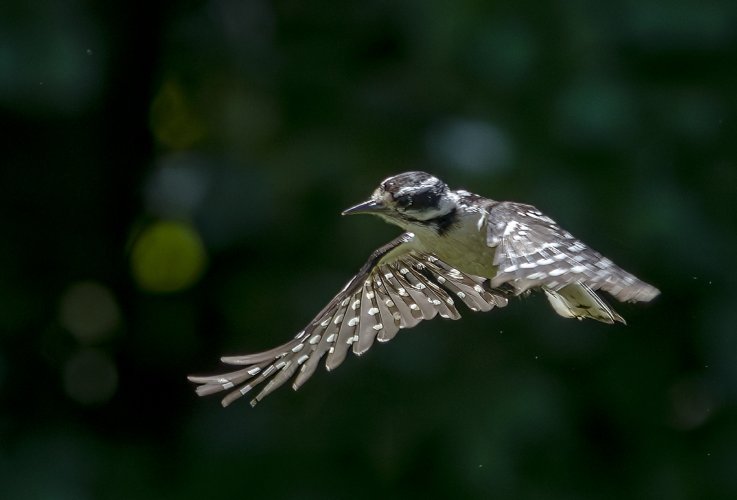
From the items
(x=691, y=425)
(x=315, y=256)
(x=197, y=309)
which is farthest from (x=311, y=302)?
(x=691, y=425)

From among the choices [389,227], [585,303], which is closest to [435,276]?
[389,227]

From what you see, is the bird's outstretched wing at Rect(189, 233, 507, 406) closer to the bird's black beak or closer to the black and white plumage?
the black and white plumage

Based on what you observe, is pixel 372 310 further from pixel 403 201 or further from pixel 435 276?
pixel 403 201

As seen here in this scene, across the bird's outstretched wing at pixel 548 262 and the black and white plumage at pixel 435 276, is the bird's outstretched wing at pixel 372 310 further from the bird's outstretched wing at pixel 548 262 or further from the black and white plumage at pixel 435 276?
the bird's outstretched wing at pixel 548 262

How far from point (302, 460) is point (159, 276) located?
0.88 m

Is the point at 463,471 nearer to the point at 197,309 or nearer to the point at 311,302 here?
the point at 311,302

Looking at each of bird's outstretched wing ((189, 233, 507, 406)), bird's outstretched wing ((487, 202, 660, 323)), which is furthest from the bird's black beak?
bird's outstretched wing ((189, 233, 507, 406))

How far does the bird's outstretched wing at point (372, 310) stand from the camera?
3.92 meters

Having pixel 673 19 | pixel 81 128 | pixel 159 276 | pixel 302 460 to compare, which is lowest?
pixel 302 460

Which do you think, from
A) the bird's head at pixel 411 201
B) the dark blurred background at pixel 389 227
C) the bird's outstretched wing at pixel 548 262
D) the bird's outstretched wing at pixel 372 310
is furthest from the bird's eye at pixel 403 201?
the dark blurred background at pixel 389 227

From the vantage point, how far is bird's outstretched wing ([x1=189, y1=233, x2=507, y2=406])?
3918mm

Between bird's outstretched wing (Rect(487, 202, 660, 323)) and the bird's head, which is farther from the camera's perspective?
the bird's head

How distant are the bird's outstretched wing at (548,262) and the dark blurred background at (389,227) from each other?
1.12m

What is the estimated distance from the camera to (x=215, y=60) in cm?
551
